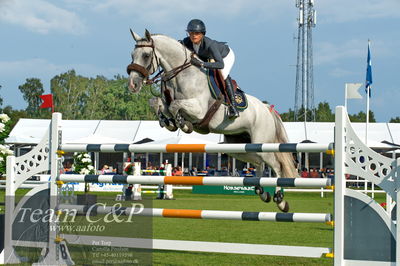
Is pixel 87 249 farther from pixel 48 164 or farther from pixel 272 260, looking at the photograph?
pixel 272 260

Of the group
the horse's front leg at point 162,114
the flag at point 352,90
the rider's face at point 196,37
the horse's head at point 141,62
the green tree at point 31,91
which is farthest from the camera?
the green tree at point 31,91

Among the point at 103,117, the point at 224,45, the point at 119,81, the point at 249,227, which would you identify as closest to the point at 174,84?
the point at 224,45

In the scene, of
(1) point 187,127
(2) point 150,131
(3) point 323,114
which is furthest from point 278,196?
(3) point 323,114

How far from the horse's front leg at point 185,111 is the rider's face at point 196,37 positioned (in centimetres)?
74

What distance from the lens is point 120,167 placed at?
24.1 meters

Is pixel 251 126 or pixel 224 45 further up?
pixel 224 45

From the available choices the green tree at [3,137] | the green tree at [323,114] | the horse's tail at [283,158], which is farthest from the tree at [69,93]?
the horse's tail at [283,158]

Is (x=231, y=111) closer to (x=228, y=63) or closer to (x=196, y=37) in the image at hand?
(x=228, y=63)

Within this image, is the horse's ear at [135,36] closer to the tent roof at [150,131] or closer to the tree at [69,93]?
the tent roof at [150,131]

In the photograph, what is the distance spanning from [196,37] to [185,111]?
2.94ft

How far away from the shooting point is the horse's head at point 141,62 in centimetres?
534

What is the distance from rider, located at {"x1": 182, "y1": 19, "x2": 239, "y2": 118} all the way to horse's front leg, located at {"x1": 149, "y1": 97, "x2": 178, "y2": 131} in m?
0.59

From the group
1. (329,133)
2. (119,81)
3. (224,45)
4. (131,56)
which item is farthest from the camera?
(119,81)

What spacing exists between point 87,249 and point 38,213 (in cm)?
55
